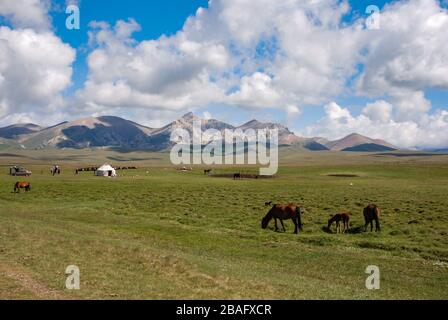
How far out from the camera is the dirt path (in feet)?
40.2

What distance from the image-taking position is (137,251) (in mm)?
19453

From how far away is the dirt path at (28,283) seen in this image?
40.2ft

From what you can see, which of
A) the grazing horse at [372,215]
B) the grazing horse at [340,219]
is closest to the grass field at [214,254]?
the grazing horse at [372,215]

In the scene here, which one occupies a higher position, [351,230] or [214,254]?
[351,230]

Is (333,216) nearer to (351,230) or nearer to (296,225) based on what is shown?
(351,230)

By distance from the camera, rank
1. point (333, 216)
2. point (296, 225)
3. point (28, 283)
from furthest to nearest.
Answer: point (333, 216), point (296, 225), point (28, 283)

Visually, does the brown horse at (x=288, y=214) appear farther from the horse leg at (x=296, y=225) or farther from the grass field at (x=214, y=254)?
the grass field at (x=214, y=254)

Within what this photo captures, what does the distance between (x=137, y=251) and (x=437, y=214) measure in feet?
88.8

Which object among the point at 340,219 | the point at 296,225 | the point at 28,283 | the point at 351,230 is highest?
the point at 340,219

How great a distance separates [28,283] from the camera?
13406 millimetres

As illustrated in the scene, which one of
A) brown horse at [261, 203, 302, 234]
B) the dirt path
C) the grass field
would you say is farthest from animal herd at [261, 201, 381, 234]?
the dirt path

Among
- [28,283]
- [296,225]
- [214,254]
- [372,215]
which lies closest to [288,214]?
[296,225]

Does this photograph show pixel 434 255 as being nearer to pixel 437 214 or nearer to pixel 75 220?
pixel 437 214

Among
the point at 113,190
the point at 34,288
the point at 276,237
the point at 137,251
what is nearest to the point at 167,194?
the point at 113,190
